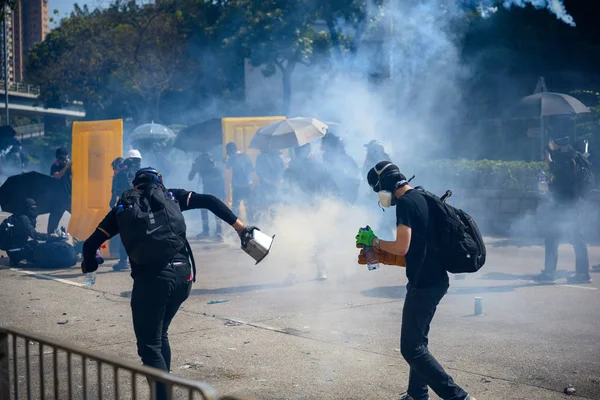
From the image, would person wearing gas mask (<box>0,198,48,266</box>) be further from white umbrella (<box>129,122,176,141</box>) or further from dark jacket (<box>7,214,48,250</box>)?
white umbrella (<box>129,122,176,141</box>)

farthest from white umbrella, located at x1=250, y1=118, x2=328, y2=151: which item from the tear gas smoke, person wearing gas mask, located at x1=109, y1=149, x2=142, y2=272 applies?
the tear gas smoke

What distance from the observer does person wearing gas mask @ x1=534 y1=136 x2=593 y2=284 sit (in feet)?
30.3

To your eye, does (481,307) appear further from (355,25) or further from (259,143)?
(355,25)

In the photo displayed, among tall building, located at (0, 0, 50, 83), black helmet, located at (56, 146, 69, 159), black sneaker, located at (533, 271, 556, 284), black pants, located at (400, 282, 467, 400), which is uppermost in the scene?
tall building, located at (0, 0, 50, 83)

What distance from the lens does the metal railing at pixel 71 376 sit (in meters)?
2.77

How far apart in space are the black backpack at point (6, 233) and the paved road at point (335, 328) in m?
0.61

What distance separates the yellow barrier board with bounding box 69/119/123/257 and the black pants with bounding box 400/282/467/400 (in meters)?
8.20

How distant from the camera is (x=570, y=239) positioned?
368 inches

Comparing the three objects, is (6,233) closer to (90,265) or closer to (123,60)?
(90,265)

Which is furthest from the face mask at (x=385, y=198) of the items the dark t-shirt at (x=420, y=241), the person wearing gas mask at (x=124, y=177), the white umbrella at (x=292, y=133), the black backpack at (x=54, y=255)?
the white umbrella at (x=292, y=133)

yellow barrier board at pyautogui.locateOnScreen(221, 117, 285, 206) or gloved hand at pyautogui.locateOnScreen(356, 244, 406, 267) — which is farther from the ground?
yellow barrier board at pyautogui.locateOnScreen(221, 117, 285, 206)

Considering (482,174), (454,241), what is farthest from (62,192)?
(454,241)

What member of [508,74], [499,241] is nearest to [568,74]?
[508,74]

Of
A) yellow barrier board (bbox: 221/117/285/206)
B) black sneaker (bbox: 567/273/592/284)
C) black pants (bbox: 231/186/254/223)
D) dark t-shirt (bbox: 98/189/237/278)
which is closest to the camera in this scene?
dark t-shirt (bbox: 98/189/237/278)
